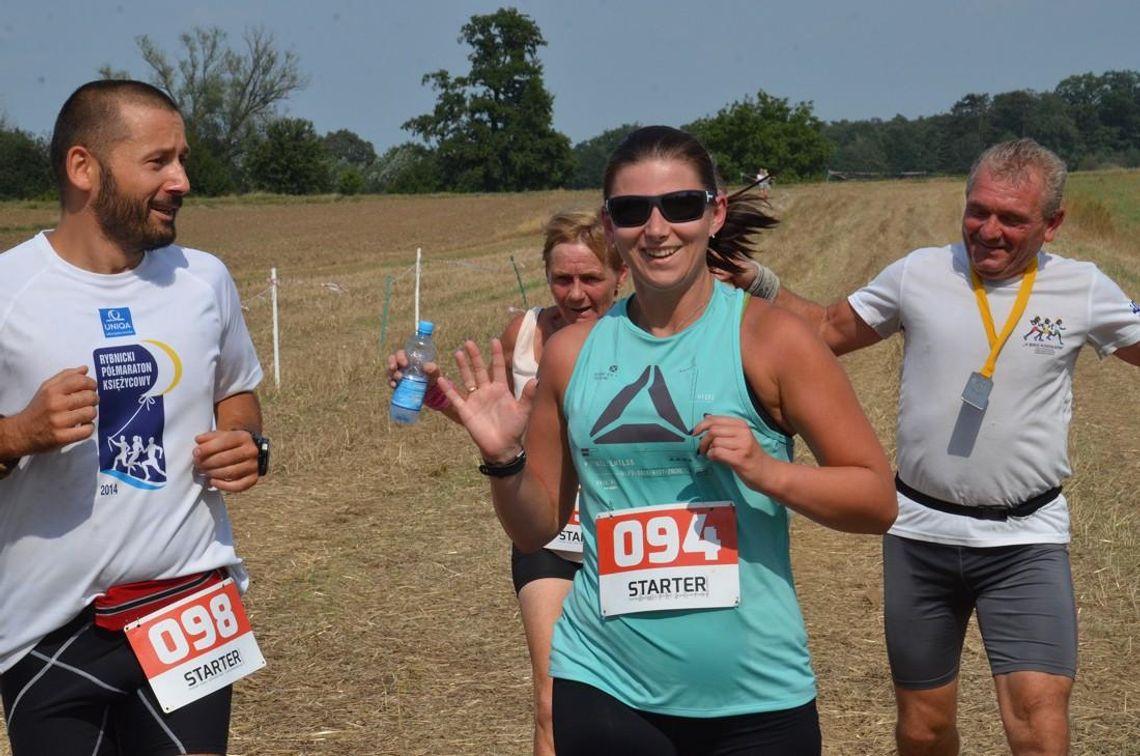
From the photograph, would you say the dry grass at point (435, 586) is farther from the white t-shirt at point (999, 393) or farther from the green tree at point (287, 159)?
the green tree at point (287, 159)

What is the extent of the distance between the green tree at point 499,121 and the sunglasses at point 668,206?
90.1 m

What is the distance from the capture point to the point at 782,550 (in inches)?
115

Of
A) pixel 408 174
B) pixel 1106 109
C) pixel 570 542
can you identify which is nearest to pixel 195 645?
pixel 570 542

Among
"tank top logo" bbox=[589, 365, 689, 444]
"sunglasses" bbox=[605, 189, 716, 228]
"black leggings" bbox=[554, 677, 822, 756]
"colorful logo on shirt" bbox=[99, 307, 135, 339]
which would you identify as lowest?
"black leggings" bbox=[554, 677, 822, 756]

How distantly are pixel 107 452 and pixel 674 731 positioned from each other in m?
1.42

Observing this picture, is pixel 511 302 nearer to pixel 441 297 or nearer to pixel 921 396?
pixel 441 297

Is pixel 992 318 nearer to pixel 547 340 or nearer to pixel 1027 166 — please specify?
pixel 1027 166

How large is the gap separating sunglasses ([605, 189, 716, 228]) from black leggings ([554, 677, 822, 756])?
3.27 feet

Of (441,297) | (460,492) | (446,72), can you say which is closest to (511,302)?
(441,297)

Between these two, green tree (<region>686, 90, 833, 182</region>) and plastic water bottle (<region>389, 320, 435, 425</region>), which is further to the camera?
green tree (<region>686, 90, 833, 182</region>)

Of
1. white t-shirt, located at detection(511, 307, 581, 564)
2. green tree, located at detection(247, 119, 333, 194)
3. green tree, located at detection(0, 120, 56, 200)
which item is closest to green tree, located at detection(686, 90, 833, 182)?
green tree, located at detection(247, 119, 333, 194)

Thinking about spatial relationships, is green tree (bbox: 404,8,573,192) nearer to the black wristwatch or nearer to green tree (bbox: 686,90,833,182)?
green tree (bbox: 686,90,833,182)

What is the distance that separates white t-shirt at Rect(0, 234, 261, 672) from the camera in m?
3.15

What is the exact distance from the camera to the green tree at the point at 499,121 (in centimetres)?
9325
